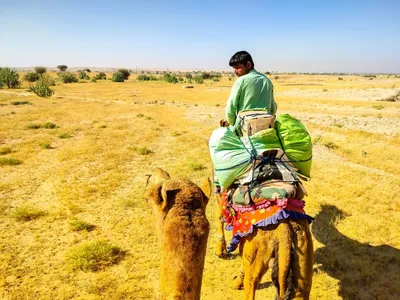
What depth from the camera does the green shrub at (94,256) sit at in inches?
216

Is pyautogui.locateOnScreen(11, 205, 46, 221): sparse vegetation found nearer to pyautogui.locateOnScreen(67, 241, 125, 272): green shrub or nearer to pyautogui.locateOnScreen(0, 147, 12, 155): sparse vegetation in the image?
pyautogui.locateOnScreen(67, 241, 125, 272): green shrub

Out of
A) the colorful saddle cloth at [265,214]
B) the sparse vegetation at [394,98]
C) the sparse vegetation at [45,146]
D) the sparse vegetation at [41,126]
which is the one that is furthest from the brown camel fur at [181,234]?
the sparse vegetation at [394,98]

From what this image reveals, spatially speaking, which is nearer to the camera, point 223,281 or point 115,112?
point 223,281

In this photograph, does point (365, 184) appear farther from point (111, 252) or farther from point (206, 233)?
point (206, 233)

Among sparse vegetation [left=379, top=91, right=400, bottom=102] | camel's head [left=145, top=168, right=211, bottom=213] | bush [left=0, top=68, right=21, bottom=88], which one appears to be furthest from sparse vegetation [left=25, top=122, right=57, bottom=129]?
bush [left=0, top=68, right=21, bottom=88]

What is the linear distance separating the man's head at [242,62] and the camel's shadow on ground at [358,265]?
3.85m

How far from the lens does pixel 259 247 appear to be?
3084mm

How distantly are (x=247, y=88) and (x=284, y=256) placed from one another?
2.50m

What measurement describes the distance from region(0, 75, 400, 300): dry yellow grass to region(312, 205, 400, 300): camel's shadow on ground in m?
0.02

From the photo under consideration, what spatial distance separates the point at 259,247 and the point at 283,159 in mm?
1295

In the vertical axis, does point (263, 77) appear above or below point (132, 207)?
above

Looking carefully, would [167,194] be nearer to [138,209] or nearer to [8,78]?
[138,209]

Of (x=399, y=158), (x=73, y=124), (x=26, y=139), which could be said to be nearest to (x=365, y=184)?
(x=399, y=158)

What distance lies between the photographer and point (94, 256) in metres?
5.70
